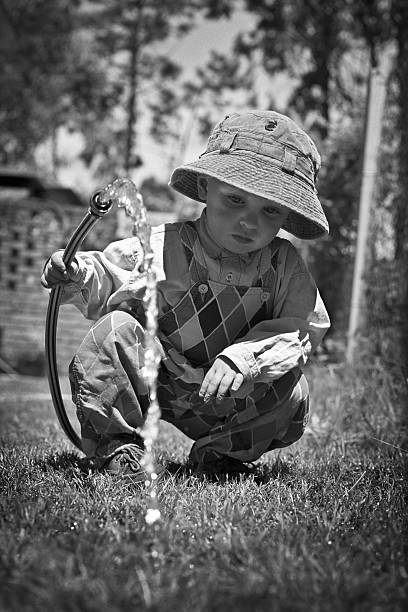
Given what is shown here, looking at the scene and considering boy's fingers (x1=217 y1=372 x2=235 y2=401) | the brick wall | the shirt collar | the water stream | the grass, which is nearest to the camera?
the grass

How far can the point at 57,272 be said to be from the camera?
238cm

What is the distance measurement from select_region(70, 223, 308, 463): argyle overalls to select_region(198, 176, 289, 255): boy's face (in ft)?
0.48

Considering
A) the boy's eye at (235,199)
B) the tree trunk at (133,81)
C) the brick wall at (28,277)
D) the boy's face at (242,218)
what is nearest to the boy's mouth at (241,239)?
the boy's face at (242,218)

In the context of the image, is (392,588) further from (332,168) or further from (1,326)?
(1,326)

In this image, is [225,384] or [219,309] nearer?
[225,384]

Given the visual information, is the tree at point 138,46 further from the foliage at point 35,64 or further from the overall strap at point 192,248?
the overall strap at point 192,248

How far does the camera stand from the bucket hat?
2344mm

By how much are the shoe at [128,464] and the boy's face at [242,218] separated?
701mm

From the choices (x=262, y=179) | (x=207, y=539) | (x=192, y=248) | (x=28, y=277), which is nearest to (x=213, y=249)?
(x=192, y=248)

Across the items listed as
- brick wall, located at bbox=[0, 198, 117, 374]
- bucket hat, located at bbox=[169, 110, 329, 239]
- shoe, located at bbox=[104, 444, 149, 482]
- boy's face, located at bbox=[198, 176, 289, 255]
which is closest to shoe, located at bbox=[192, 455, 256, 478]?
shoe, located at bbox=[104, 444, 149, 482]

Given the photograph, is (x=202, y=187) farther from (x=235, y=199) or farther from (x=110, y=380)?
(x=110, y=380)

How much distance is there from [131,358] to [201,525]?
2.30ft

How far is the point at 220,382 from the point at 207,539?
54 centimetres

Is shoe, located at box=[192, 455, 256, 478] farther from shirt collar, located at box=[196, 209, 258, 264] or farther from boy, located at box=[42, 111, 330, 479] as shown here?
shirt collar, located at box=[196, 209, 258, 264]
